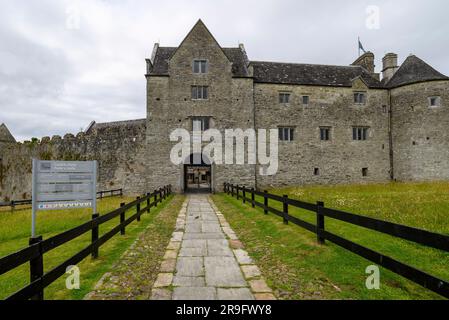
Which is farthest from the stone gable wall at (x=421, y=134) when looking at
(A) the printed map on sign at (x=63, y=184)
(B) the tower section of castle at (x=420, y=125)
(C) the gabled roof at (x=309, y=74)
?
(A) the printed map on sign at (x=63, y=184)

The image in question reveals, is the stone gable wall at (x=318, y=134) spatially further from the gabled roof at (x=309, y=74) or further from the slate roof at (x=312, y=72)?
the slate roof at (x=312, y=72)

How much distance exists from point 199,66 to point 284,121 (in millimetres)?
9232

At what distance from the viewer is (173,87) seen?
2264 centimetres

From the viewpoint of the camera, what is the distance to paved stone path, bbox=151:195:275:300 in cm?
386

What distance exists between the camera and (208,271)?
4.78 meters

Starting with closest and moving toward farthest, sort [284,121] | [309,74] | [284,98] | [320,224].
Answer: [320,224], [284,121], [284,98], [309,74]

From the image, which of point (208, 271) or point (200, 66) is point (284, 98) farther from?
point (208, 271)

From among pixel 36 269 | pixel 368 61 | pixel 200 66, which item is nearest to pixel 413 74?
pixel 368 61

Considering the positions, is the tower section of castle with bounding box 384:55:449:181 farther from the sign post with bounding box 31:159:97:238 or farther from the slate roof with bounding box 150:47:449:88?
the sign post with bounding box 31:159:97:238
